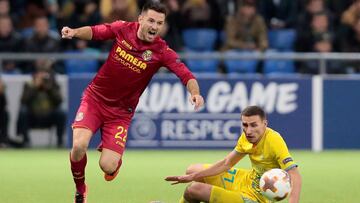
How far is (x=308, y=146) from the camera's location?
17375 millimetres

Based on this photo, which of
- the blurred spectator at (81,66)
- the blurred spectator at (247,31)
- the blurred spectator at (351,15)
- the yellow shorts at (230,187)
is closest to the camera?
the yellow shorts at (230,187)

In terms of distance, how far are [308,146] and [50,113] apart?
4314 mm

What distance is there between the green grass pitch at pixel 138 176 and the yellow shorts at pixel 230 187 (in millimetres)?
1184

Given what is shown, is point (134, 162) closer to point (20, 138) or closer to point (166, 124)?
point (166, 124)

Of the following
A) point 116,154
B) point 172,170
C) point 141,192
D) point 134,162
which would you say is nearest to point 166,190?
point 141,192

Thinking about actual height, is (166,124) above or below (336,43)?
below

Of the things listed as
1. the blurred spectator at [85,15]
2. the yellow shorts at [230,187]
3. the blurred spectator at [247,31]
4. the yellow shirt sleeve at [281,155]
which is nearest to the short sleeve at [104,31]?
the yellow shorts at [230,187]

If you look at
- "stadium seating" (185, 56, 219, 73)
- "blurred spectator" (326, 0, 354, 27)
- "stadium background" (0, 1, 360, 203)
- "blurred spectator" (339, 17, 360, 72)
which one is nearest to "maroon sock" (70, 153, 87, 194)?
"stadium background" (0, 1, 360, 203)

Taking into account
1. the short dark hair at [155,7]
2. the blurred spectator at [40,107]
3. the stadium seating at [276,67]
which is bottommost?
the blurred spectator at [40,107]

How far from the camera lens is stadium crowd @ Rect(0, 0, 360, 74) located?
18.2 metres

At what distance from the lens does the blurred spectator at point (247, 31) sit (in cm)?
1850

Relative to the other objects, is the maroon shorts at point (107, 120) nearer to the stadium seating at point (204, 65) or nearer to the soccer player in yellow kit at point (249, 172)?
the soccer player in yellow kit at point (249, 172)

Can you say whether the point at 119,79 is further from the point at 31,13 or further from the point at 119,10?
the point at 31,13

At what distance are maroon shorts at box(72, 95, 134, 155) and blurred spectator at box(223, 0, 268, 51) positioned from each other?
8417mm
